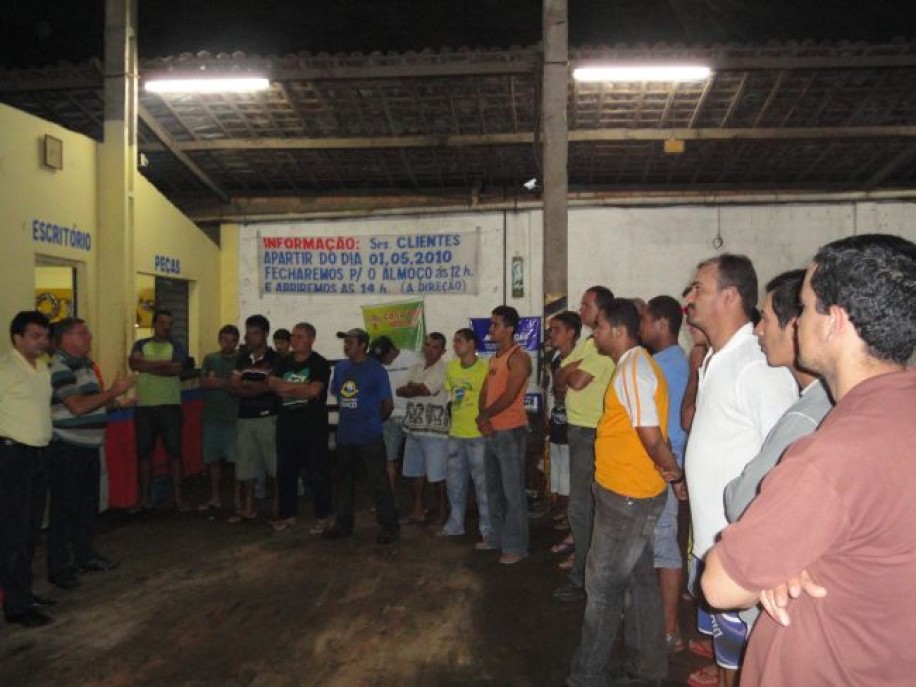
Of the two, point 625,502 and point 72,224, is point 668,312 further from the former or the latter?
point 72,224

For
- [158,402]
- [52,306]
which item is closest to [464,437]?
[158,402]

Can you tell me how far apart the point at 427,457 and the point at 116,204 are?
155 inches

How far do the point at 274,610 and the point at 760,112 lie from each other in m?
6.92

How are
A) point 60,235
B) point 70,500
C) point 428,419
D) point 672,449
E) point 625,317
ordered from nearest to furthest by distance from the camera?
1. point 625,317
2. point 672,449
3. point 70,500
4. point 60,235
5. point 428,419

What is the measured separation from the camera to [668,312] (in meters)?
→ 4.39

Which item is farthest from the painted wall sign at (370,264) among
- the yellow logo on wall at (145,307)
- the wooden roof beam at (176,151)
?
the yellow logo on wall at (145,307)

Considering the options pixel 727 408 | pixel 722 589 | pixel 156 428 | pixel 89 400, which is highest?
pixel 727 408

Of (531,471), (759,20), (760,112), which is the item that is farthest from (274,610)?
(759,20)

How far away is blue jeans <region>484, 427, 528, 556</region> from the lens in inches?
217

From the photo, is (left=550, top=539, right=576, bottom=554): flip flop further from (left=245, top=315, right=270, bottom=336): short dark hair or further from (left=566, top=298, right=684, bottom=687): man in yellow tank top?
(left=245, top=315, right=270, bottom=336): short dark hair

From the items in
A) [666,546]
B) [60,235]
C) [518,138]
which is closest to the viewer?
[666,546]

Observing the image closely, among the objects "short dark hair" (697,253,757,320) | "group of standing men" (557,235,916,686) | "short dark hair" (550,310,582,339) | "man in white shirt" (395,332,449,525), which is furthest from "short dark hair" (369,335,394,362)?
"group of standing men" (557,235,916,686)

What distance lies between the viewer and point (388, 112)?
26.3 feet

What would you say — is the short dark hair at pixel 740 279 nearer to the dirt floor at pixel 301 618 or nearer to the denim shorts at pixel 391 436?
the dirt floor at pixel 301 618
